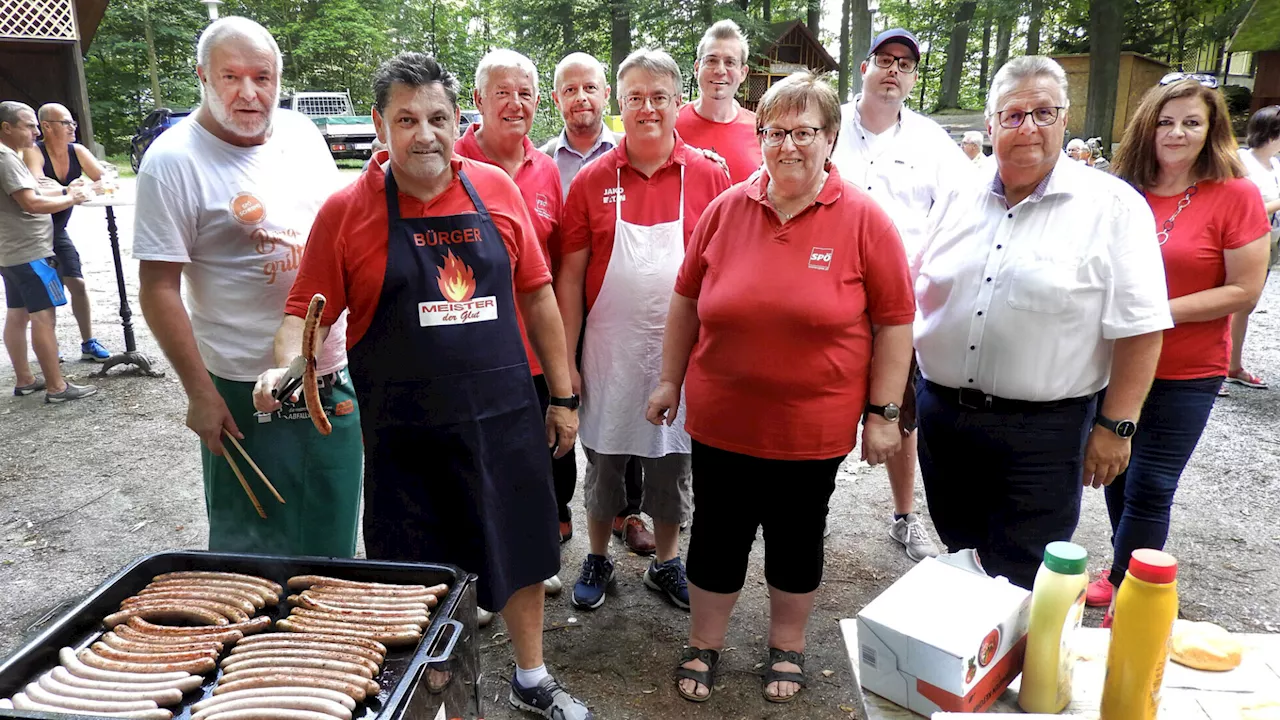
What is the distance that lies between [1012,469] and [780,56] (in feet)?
75.7

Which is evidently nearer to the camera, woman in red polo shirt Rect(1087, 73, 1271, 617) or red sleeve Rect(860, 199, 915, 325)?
red sleeve Rect(860, 199, 915, 325)

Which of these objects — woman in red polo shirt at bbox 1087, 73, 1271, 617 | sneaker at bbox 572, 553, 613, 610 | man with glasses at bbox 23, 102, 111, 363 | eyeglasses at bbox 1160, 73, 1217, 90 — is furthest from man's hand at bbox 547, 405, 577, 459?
man with glasses at bbox 23, 102, 111, 363

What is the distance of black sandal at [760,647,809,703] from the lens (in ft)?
9.14

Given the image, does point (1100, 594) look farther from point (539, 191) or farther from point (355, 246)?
point (355, 246)

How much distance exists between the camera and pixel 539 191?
10.7ft

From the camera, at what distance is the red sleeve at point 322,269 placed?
7.25ft

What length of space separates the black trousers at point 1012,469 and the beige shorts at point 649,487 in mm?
1083

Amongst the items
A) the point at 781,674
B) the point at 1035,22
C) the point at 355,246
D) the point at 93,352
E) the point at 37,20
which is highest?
the point at 1035,22

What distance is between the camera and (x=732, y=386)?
2.51 m

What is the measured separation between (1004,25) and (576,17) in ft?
39.1

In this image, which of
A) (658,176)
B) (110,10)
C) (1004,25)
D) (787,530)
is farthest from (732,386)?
(110,10)

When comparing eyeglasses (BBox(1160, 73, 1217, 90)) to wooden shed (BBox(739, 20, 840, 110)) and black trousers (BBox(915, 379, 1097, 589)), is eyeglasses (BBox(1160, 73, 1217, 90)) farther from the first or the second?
wooden shed (BBox(739, 20, 840, 110))

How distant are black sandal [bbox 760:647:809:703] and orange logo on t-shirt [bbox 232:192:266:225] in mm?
2258

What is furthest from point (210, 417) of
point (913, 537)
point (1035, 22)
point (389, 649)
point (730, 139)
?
point (1035, 22)
